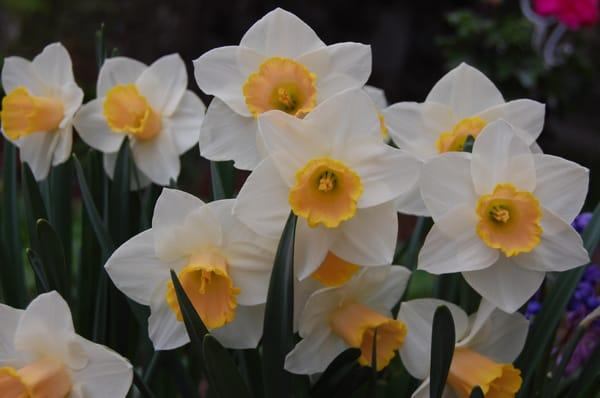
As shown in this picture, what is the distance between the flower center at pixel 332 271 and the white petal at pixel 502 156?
0.48 feet

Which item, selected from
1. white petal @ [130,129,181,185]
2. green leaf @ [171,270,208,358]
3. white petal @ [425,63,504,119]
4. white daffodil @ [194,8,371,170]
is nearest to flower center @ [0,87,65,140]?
white petal @ [130,129,181,185]

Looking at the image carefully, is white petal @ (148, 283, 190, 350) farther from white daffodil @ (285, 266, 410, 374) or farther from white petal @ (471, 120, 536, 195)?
white petal @ (471, 120, 536, 195)

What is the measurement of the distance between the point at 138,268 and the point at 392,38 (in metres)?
4.50

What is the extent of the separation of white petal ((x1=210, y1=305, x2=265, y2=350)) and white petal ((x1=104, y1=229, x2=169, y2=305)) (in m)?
0.08

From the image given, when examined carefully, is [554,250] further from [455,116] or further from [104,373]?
[104,373]

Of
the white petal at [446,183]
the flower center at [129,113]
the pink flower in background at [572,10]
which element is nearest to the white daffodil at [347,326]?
the white petal at [446,183]

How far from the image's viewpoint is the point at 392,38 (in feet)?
16.4

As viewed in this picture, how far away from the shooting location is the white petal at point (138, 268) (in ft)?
2.33

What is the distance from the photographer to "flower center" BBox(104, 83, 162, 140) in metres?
0.89

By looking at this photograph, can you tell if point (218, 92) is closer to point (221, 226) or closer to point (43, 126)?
point (221, 226)

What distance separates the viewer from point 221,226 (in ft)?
2.28

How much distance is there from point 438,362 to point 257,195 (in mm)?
224

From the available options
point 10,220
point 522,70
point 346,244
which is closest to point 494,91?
point 346,244

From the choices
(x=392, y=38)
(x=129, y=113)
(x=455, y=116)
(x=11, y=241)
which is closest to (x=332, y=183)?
(x=455, y=116)
